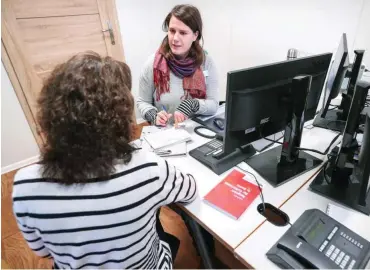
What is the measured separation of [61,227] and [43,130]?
263mm

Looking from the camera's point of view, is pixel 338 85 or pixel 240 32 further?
pixel 240 32

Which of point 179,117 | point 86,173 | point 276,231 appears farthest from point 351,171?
point 86,173

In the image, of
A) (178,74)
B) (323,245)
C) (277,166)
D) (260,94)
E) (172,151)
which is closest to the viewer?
(323,245)

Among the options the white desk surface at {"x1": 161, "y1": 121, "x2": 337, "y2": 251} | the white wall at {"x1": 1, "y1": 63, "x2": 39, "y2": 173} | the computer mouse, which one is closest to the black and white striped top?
the white desk surface at {"x1": 161, "y1": 121, "x2": 337, "y2": 251}

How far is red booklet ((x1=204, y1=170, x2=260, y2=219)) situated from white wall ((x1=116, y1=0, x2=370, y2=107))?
193cm

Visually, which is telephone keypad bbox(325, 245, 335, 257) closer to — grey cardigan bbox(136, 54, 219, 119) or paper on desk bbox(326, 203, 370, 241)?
paper on desk bbox(326, 203, 370, 241)

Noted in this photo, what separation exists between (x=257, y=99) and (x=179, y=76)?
0.81 meters

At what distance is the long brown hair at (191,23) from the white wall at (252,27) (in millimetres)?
1194

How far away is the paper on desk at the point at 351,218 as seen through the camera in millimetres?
748

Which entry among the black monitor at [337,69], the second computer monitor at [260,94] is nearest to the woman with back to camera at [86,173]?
the second computer monitor at [260,94]

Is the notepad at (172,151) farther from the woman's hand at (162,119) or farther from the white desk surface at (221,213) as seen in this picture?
the woman's hand at (162,119)

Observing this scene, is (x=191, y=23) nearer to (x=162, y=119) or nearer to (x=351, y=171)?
(x=162, y=119)

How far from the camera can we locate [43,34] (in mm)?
2094

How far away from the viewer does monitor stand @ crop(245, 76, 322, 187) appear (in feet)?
Answer: 2.95
